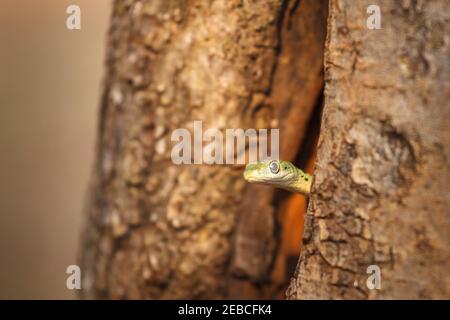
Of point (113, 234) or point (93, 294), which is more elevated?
point (113, 234)

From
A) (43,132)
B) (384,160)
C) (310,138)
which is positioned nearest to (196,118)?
Answer: (310,138)

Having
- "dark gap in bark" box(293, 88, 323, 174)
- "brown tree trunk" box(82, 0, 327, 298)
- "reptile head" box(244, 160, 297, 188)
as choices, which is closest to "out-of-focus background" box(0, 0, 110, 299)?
"brown tree trunk" box(82, 0, 327, 298)

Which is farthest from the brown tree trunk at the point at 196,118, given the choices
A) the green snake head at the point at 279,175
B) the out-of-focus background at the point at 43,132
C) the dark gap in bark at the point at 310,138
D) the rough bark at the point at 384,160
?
the out-of-focus background at the point at 43,132

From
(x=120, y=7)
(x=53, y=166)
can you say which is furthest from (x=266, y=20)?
(x=53, y=166)

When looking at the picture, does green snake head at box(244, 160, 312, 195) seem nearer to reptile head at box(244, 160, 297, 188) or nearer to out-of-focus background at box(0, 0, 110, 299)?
reptile head at box(244, 160, 297, 188)

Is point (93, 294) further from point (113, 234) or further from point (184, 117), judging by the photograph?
point (184, 117)

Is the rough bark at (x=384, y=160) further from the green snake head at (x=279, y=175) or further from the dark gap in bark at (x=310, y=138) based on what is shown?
the dark gap in bark at (x=310, y=138)
